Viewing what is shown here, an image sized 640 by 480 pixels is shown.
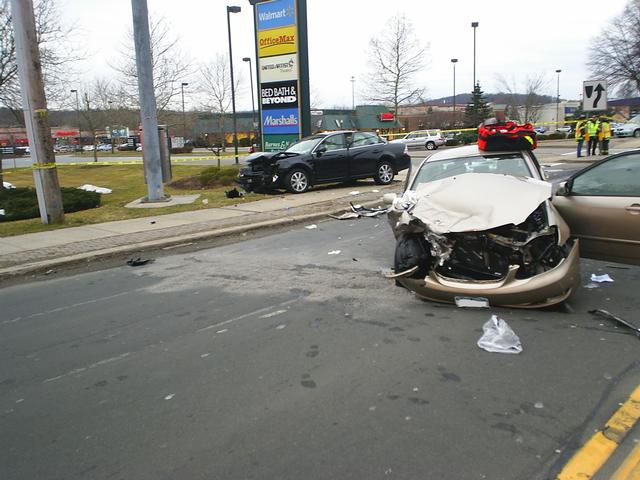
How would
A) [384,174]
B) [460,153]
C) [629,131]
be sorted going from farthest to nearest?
[629,131], [384,174], [460,153]

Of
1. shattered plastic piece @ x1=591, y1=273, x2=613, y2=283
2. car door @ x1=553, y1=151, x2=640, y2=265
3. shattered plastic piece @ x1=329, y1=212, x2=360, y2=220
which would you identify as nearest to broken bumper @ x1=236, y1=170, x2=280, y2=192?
shattered plastic piece @ x1=329, y1=212, x2=360, y2=220

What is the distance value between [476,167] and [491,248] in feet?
6.34

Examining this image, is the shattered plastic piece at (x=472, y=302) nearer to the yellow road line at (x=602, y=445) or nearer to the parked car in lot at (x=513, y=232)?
the parked car in lot at (x=513, y=232)

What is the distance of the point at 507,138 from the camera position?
6.61 m

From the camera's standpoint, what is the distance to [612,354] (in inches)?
159

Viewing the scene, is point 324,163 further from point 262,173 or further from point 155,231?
point 155,231

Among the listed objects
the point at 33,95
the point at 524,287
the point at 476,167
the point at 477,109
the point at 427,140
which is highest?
the point at 477,109

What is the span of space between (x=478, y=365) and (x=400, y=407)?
2.84 ft

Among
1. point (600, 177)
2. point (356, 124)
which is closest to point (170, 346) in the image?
point (600, 177)

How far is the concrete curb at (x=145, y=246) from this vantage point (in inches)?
304

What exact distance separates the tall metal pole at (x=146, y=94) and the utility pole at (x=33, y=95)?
3.23 meters

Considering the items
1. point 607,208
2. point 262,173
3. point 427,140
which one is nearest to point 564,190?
point 607,208

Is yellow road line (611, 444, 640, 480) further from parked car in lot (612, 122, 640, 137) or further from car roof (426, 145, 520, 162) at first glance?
parked car in lot (612, 122, 640, 137)

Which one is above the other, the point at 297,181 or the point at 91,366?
the point at 297,181
